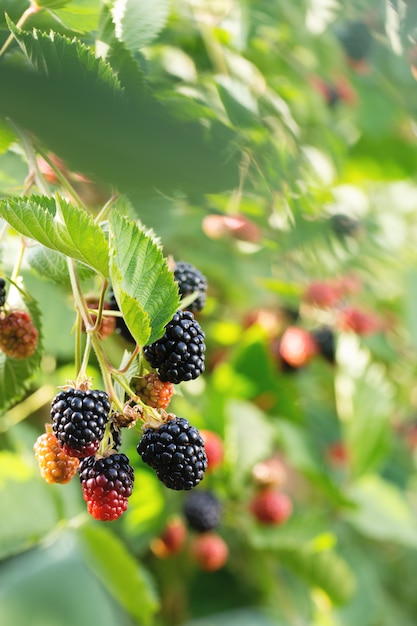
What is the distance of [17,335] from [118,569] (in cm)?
53

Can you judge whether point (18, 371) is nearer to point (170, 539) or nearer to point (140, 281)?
point (140, 281)

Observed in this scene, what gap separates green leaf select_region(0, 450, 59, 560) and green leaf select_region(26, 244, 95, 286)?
441 millimetres

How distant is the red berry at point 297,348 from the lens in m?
1.43

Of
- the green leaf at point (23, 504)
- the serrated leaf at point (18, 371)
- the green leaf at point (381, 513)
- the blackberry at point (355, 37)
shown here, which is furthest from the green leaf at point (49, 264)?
the blackberry at point (355, 37)

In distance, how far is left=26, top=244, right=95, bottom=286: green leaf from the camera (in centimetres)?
55

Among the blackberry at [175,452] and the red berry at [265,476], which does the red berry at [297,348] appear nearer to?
the red berry at [265,476]

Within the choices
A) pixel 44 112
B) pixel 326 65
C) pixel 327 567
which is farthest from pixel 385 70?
pixel 44 112

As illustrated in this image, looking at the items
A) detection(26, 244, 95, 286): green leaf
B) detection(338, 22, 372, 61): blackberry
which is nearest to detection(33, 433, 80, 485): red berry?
detection(26, 244, 95, 286): green leaf

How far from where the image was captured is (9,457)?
94 centimetres

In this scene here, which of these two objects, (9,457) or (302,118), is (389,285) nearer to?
(302,118)

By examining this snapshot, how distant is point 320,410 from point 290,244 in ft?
Result: 2.03

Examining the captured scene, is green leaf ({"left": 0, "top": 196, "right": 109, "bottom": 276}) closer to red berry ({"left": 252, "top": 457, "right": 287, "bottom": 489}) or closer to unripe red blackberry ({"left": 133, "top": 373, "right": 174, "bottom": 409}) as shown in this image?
unripe red blackberry ({"left": 133, "top": 373, "right": 174, "bottom": 409})

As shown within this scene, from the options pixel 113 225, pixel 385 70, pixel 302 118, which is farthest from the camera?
pixel 385 70

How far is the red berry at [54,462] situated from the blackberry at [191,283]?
0.16 metres
